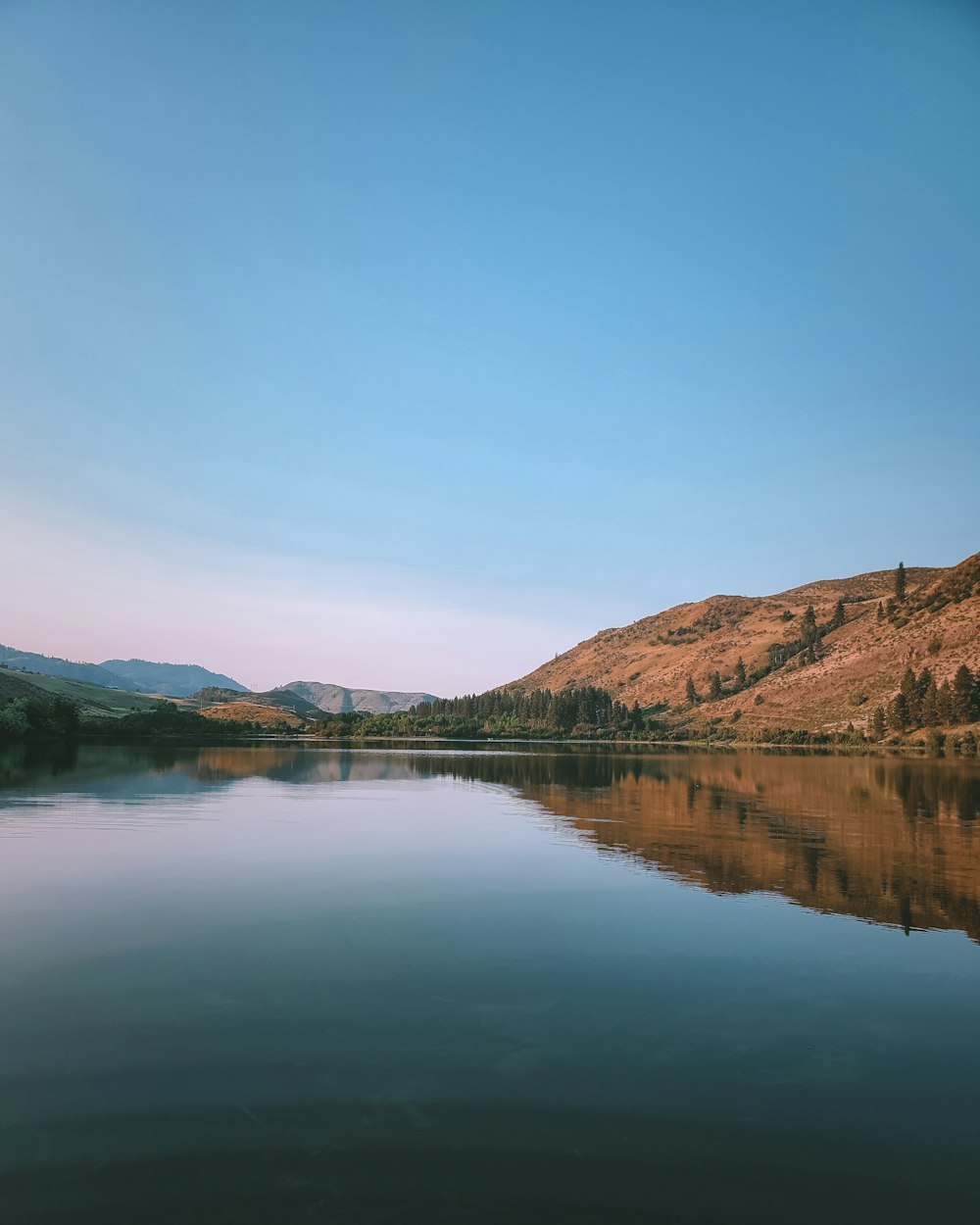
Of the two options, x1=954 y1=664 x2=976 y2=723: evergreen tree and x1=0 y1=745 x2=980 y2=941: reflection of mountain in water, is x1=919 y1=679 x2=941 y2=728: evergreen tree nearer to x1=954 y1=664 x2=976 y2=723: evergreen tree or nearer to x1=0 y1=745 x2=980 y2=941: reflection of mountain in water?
x1=954 y1=664 x2=976 y2=723: evergreen tree

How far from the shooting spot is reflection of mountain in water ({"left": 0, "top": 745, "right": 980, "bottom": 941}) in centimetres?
2438

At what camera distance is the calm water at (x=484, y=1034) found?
8312 millimetres

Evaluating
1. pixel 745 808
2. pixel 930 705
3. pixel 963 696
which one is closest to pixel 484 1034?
pixel 745 808

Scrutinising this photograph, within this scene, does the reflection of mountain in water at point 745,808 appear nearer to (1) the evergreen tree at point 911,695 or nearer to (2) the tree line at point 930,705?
(2) the tree line at point 930,705

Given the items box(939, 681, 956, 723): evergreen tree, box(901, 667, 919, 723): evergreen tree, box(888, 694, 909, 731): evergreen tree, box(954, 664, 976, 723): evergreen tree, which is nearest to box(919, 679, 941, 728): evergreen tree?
box(939, 681, 956, 723): evergreen tree

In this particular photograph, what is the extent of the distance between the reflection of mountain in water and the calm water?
364 millimetres

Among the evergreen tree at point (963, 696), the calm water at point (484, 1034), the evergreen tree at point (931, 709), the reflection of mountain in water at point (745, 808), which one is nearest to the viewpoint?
the calm water at point (484, 1034)

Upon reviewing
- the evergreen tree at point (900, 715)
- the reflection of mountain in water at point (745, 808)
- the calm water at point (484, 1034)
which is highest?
the evergreen tree at point (900, 715)

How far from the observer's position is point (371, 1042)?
38.8 feet

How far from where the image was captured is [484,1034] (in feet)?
40.3

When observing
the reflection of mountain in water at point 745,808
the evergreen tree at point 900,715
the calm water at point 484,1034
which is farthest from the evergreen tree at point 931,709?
the calm water at point 484,1034

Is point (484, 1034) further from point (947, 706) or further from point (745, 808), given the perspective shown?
point (947, 706)

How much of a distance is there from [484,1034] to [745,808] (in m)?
36.5

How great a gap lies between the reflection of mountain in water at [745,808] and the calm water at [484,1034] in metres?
0.36
